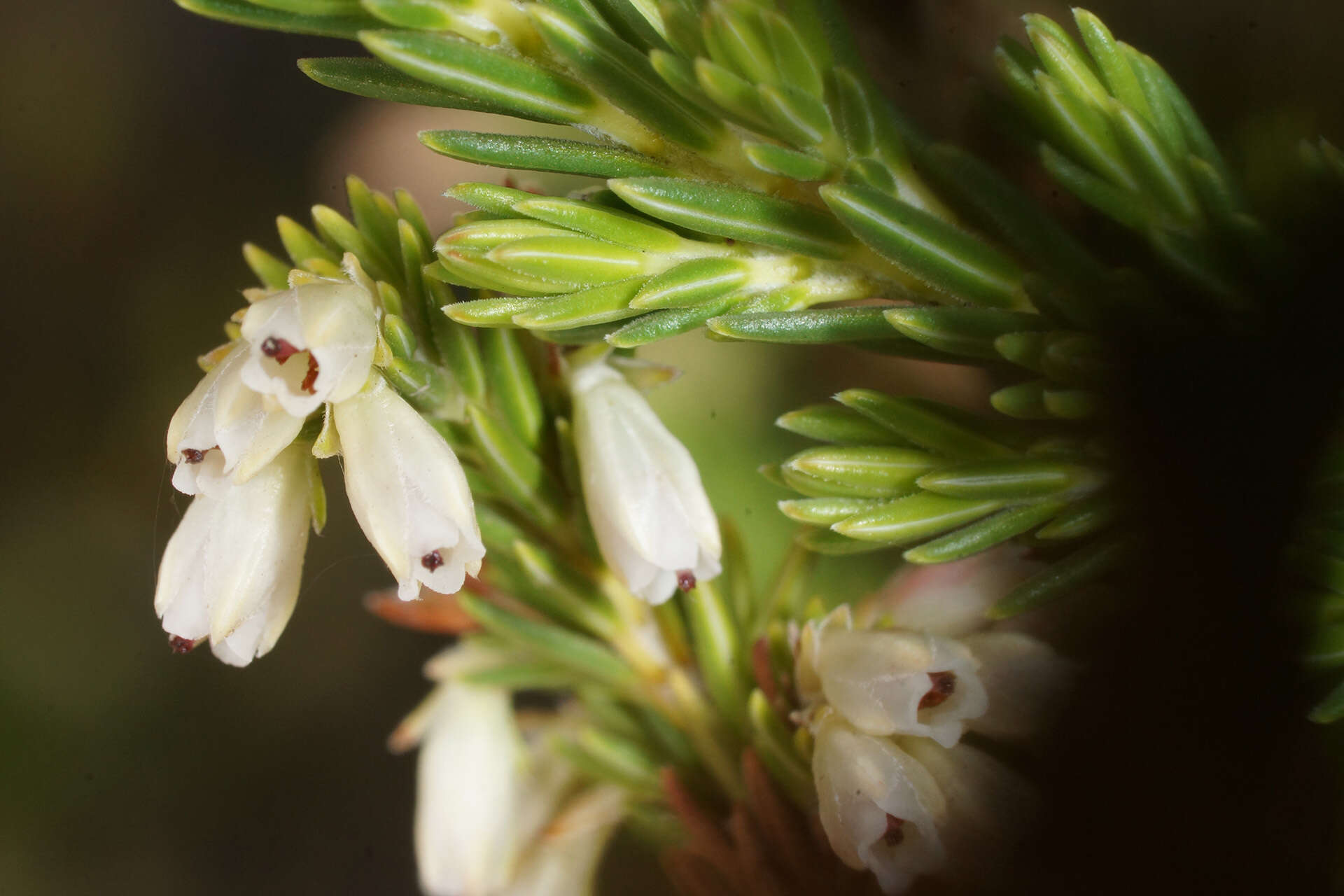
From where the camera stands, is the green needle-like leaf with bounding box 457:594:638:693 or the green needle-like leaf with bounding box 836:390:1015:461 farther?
the green needle-like leaf with bounding box 457:594:638:693

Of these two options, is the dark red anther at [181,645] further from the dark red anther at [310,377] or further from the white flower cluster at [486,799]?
the white flower cluster at [486,799]

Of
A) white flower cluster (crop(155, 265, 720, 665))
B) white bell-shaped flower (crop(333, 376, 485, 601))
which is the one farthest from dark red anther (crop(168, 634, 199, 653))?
white bell-shaped flower (crop(333, 376, 485, 601))

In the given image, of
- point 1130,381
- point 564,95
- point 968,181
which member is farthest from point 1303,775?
point 564,95

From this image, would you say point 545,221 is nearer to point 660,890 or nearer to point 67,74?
point 660,890

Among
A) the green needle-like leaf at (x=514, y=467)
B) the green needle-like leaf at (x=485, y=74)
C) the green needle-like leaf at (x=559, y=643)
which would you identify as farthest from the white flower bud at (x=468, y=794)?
the green needle-like leaf at (x=485, y=74)

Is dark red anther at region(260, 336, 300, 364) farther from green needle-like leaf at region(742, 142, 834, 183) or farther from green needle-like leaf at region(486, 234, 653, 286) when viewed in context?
green needle-like leaf at region(742, 142, 834, 183)

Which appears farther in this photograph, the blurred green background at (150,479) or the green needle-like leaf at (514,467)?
the blurred green background at (150,479)

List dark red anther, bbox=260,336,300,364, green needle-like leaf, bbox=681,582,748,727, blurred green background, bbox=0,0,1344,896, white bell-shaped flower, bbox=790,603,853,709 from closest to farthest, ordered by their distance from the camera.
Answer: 1. dark red anther, bbox=260,336,300,364
2. white bell-shaped flower, bbox=790,603,853,709
3. green needle-like leaf, bbox=681,582,748,727
4. blurred green background, bbox=0,0,1344,896
